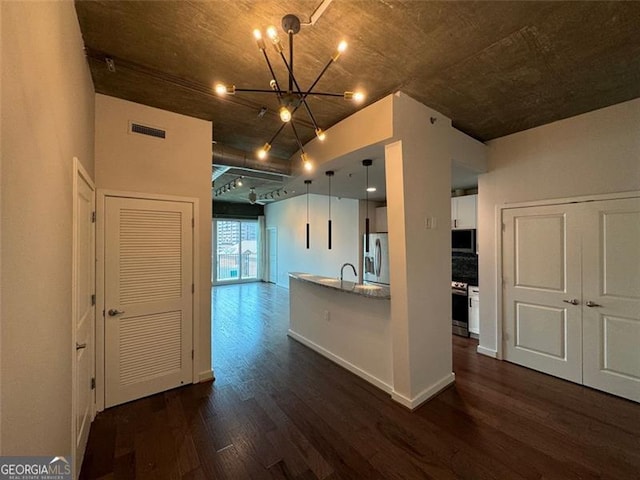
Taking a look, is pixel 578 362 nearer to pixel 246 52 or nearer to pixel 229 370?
pixel 229 370

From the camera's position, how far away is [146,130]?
2717 millimetres

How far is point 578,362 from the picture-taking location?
2.97 m

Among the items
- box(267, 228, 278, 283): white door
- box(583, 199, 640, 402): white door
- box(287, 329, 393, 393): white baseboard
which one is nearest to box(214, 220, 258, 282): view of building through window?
box(267, 228, 278, 283): white door

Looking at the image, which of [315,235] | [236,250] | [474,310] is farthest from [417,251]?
[236,250]

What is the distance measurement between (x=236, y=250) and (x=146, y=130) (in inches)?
288

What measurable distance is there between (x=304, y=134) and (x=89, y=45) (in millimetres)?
2182

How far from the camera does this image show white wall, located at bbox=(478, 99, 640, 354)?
2.71 m

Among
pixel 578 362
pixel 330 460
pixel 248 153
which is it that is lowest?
pixel 330 460

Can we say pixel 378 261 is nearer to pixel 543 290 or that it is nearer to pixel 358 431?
pixel 543 290

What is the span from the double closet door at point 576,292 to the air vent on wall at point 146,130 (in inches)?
165

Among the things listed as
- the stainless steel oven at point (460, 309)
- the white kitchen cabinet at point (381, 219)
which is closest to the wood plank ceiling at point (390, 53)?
the stainless steel oven at point (460, 309)

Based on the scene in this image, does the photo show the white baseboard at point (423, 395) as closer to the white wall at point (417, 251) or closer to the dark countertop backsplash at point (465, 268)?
the white wall at point (417, 251)

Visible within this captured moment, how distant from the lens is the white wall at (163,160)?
2531 mm

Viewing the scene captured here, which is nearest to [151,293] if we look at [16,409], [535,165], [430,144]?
[16,409]
